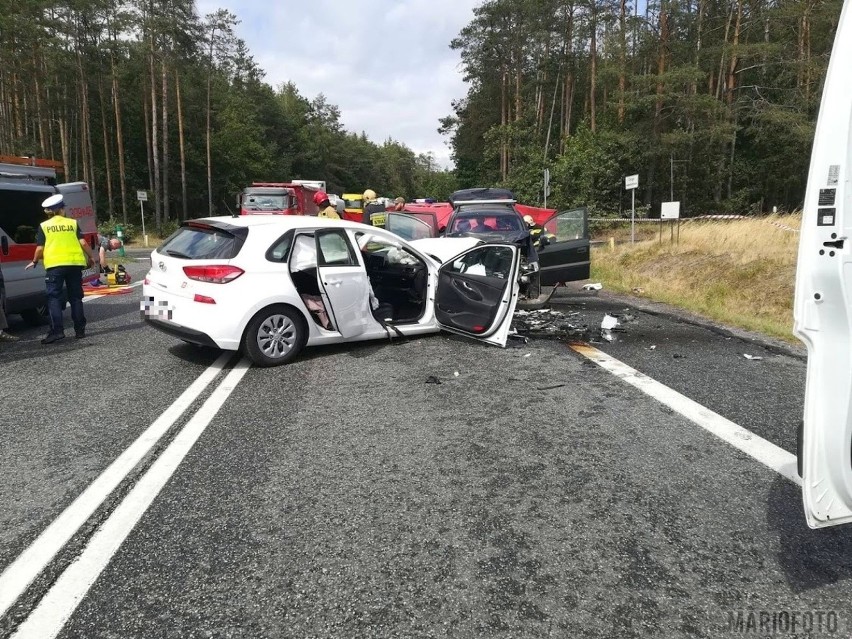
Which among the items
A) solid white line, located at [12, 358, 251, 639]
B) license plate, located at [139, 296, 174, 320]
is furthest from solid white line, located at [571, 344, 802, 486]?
license plate, located at [139, 296, 174, 320]

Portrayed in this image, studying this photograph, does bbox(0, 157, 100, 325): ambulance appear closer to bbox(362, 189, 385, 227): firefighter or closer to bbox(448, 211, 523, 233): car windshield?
bbox(362, 189, 385, 227): firefighter

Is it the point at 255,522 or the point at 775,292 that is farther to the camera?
the point at 775,292

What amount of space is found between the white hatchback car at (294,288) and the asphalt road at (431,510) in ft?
2.12

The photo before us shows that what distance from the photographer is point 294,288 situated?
6352 mm

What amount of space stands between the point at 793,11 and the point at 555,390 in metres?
32.0

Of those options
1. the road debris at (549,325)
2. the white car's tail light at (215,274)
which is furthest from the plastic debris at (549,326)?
the white car's tail light at (215,274)

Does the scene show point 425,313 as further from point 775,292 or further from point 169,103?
point 169,103

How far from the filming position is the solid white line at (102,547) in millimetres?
2342

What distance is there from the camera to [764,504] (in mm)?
3266

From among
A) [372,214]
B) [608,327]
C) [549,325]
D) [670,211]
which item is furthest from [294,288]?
[670,211]

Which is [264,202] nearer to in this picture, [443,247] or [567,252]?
[567,252]

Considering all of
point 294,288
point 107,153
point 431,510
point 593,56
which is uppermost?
point 593,56

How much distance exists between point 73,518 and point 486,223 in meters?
9.75

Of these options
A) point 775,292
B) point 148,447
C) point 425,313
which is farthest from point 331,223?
point 775,292
